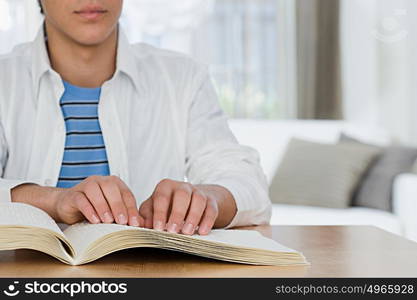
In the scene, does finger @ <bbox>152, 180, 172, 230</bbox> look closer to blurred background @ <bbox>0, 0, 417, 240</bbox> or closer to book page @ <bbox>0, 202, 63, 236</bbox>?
book page @ <bbox>0, 202, 63, 236</bbox>

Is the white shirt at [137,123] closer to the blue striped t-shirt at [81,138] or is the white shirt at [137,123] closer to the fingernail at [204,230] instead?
the blue striped t-shirt at [81,138]

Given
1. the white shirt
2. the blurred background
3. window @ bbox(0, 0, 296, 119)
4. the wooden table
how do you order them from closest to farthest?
the wooden table, the white shirt, the blurred background, window @ bbox(0, 0, 296, 119)

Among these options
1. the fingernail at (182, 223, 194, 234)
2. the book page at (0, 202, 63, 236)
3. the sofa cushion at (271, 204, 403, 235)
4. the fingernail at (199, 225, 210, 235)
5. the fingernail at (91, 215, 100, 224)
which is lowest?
the sofa cushion at (271, 204, 403, 235)

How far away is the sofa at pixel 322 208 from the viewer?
3717 millimetres

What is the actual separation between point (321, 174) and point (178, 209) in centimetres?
305

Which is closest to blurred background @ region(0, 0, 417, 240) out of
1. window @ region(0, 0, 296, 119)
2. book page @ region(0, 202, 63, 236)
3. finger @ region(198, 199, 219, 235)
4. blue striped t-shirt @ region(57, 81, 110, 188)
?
window @ region(0, 0, 296, 119)

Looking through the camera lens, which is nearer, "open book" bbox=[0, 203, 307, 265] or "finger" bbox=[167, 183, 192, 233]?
"open book" bbox=[0, 203, 307, 265]

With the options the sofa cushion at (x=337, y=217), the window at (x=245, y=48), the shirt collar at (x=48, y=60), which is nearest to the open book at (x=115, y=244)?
the shirt collar at (x=48, y=60)

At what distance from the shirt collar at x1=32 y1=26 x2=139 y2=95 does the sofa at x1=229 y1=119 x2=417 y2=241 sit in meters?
2.11

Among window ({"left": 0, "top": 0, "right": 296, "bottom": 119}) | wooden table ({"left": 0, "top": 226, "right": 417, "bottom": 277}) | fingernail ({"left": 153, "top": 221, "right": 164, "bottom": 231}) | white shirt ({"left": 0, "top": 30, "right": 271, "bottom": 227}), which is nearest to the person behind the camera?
wooden table ({"left": 0, "top": 226, "right": 417, "bottom": 277})

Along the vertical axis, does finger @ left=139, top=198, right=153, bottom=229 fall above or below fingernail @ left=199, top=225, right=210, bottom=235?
above

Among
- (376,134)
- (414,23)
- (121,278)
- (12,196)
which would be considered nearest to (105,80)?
(12,196)

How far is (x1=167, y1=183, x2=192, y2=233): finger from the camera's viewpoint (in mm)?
1034

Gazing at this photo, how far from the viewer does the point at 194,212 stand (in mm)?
1064
